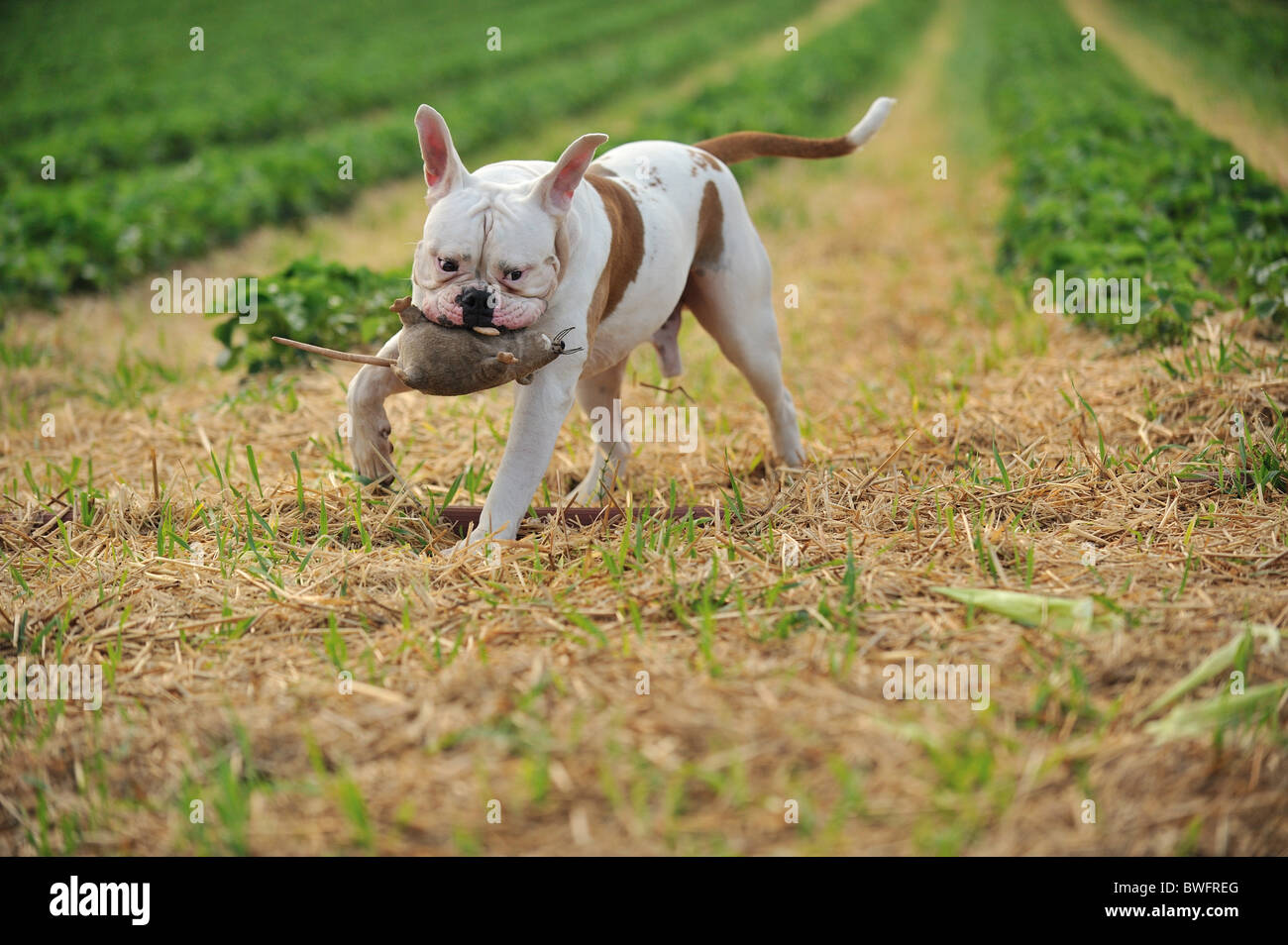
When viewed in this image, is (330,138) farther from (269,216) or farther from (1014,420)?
(1014,420)

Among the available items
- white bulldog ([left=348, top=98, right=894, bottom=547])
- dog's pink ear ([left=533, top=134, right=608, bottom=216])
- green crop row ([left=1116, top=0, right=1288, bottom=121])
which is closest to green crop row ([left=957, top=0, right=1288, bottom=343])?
white bulldog ([left=348, top=98, right=894, bottom=547])

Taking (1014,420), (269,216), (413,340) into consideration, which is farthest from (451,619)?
(269,216)

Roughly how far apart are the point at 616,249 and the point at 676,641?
1295mm

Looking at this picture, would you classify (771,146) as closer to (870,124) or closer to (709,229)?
(870,124)

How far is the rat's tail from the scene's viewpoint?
4047 millimetres

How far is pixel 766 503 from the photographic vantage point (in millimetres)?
Answer: 3779

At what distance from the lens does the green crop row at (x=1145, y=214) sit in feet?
17.2

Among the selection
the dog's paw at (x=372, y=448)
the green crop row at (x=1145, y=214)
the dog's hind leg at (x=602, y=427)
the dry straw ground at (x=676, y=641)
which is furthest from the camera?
the green crop row at (x=1145, y=214)

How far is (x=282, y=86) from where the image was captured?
17719 millimetres

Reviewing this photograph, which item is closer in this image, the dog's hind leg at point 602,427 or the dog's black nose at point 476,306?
the dog's black nose at point 476,306

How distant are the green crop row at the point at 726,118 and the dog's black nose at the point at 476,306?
2.58 meters

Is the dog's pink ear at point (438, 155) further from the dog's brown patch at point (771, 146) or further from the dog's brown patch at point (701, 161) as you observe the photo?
the dog's brown patch at point (771, 146)

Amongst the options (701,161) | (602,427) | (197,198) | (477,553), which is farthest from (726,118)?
(477,553)

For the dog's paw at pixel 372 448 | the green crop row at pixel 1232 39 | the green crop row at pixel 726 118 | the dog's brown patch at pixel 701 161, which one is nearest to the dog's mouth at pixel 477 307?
the dog's paw at pixel 372 448
